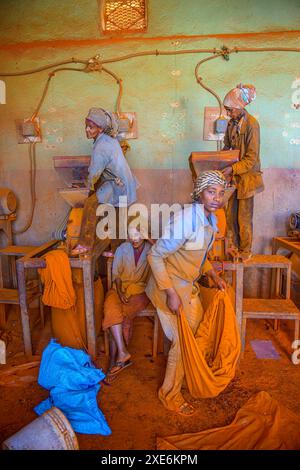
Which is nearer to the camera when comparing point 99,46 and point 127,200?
point 127,200

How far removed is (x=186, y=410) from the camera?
7.89ft

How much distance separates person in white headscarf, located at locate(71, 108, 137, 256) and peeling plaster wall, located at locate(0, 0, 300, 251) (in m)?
0.88

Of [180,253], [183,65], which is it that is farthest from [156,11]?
[180,253]

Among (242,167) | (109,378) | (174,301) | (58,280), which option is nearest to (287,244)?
(242,167)

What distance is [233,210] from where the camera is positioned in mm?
3914

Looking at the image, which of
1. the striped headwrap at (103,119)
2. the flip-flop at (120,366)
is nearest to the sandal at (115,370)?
the flip-flop at (120,366)

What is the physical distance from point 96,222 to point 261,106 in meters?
2.54

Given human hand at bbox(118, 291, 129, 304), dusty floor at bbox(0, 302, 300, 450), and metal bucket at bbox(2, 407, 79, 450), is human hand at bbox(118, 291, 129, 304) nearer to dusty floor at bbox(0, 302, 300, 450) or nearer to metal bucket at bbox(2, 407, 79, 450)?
dusty floor at bbox(0, 302, 300, 450)

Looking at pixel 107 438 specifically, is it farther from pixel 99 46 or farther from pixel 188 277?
pixel 99 46

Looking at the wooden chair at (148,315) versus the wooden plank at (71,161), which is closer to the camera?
the wooden chair at (148,315)

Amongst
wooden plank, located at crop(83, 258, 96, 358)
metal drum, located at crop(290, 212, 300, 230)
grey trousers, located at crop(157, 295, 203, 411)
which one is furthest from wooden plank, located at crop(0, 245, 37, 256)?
metal drum, located at crop(290, 212, 300, 230)

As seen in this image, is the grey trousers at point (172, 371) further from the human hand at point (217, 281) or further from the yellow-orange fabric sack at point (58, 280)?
the yellow-orange fabric sack at point (58, 280)

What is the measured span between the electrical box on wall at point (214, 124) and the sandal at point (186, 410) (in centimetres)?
307

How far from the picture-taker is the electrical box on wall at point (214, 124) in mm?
4094
